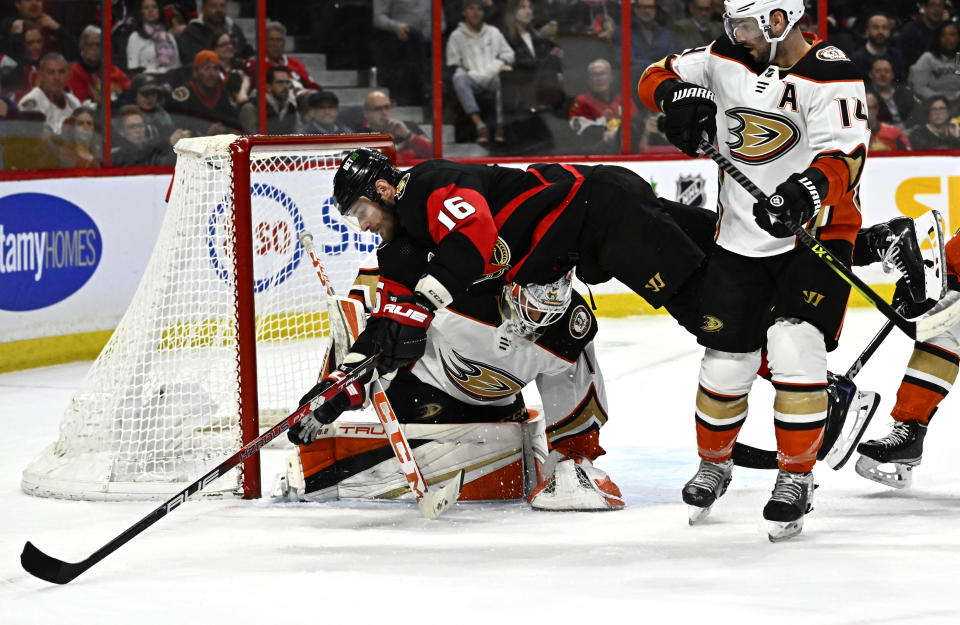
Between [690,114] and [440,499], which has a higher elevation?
[690,114]

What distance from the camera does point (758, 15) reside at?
2857 mm

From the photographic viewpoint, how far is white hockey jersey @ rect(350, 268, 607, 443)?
3223 mm

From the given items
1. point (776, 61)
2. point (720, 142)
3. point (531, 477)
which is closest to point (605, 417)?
point (531, 477)

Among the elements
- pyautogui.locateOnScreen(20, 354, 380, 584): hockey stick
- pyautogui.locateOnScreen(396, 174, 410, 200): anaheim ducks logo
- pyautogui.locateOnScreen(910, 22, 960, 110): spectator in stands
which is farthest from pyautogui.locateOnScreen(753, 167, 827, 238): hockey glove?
pyautogui.locateOnScreen(910, 22, 960, 110): spectator in stands

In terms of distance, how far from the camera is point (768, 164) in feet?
9.74

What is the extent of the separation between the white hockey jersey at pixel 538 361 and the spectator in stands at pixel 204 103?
357cm

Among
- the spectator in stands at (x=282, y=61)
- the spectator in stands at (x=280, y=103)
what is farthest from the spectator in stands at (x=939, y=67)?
the spectator in stands at (x=280, y=103)

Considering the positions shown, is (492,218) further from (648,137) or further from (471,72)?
(648,137)

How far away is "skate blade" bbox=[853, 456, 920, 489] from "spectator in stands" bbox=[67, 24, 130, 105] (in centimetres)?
409

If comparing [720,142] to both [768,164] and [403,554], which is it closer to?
[768,164]

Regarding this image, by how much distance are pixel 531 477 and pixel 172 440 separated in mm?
923

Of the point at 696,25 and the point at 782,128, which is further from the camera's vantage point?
the point at 696,25

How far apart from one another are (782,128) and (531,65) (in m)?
4.24

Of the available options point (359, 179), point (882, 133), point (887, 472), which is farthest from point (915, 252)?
point (882, 133)
